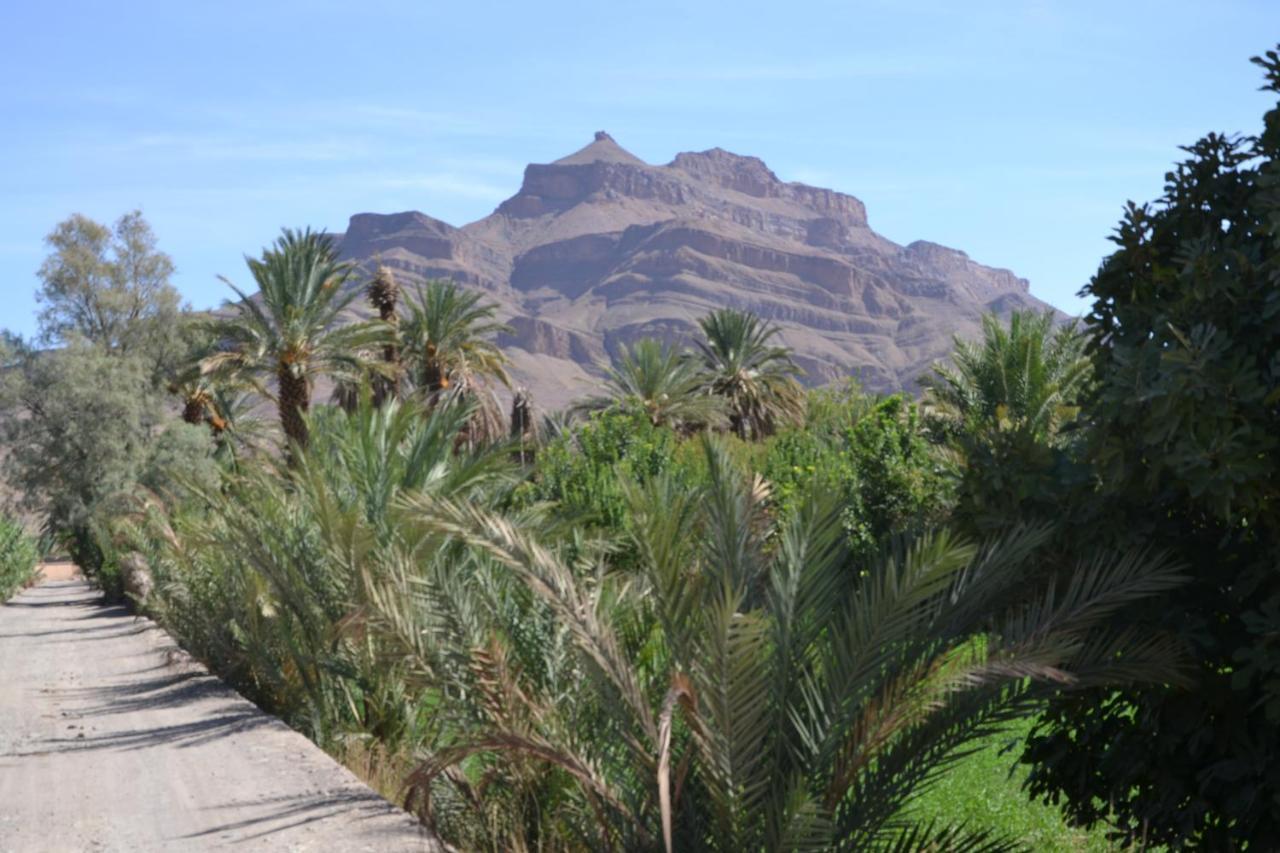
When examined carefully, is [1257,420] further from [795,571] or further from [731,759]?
[731,759]

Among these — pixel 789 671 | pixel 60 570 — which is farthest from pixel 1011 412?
pixel 60 570

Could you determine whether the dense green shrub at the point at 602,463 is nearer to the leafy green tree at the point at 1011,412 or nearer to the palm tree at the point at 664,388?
the leafy green tree at the point at 1011,412

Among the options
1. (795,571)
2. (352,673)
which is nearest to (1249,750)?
(795,571)

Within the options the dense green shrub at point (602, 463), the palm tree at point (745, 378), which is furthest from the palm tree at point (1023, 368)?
the palm tree at point (745, 378)

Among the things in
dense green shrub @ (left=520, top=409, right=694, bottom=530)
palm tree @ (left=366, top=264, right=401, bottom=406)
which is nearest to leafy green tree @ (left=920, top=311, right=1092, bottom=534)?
dense green shrub @ (left=520, top=409, right=694, bottom=530)

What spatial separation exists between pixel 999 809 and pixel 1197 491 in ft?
17.4

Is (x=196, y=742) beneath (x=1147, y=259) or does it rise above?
beneath

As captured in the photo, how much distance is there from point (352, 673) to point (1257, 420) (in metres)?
7.47

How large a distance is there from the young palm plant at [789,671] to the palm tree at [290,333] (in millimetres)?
26124

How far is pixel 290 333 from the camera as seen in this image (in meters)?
30.9

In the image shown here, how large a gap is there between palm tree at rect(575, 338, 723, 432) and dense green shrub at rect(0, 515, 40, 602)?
17.2m

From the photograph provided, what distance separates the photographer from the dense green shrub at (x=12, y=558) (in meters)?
36.6

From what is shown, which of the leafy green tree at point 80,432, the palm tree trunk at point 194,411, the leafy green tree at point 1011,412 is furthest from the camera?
the palm tree trunk at point 194,411

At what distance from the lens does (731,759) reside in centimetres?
479
